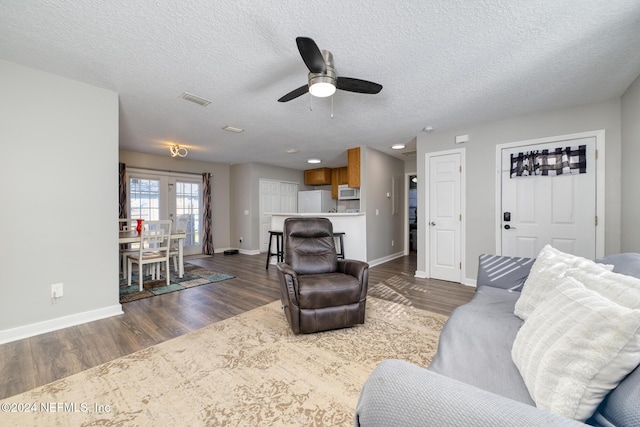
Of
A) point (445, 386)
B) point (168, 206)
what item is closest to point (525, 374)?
point (445, 386)

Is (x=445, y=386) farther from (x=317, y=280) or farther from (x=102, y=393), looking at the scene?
(x=102, y=393)

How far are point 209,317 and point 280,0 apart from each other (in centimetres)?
281

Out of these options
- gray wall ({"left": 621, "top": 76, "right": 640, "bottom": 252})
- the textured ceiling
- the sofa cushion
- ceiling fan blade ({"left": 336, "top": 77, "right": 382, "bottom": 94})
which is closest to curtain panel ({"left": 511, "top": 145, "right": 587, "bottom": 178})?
gray wall ({"left": 621, "top": 76, "right": 640, "bottom": 252})

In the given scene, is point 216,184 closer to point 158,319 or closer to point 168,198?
point 168,198

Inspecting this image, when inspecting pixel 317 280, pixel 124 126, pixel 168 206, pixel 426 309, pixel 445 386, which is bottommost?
pixel 426 309

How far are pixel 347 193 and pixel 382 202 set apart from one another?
1.36 meters

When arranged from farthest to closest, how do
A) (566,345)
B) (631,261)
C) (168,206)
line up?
(168,206) → (631,261) → (566,345)

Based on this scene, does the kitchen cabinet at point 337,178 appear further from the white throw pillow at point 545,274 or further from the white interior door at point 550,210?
the white throw pillow at point 545,274

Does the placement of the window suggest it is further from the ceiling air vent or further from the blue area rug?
the ceiling air vent

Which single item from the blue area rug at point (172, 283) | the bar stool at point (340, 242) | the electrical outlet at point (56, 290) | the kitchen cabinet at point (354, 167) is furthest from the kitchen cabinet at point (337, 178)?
the electrical outlet at point (56, 290)

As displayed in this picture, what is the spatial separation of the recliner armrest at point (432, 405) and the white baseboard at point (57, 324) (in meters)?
3.10

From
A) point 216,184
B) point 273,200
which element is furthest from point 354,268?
point 216,184

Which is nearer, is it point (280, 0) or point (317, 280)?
point (280, 0)

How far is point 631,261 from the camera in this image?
4.05ft
